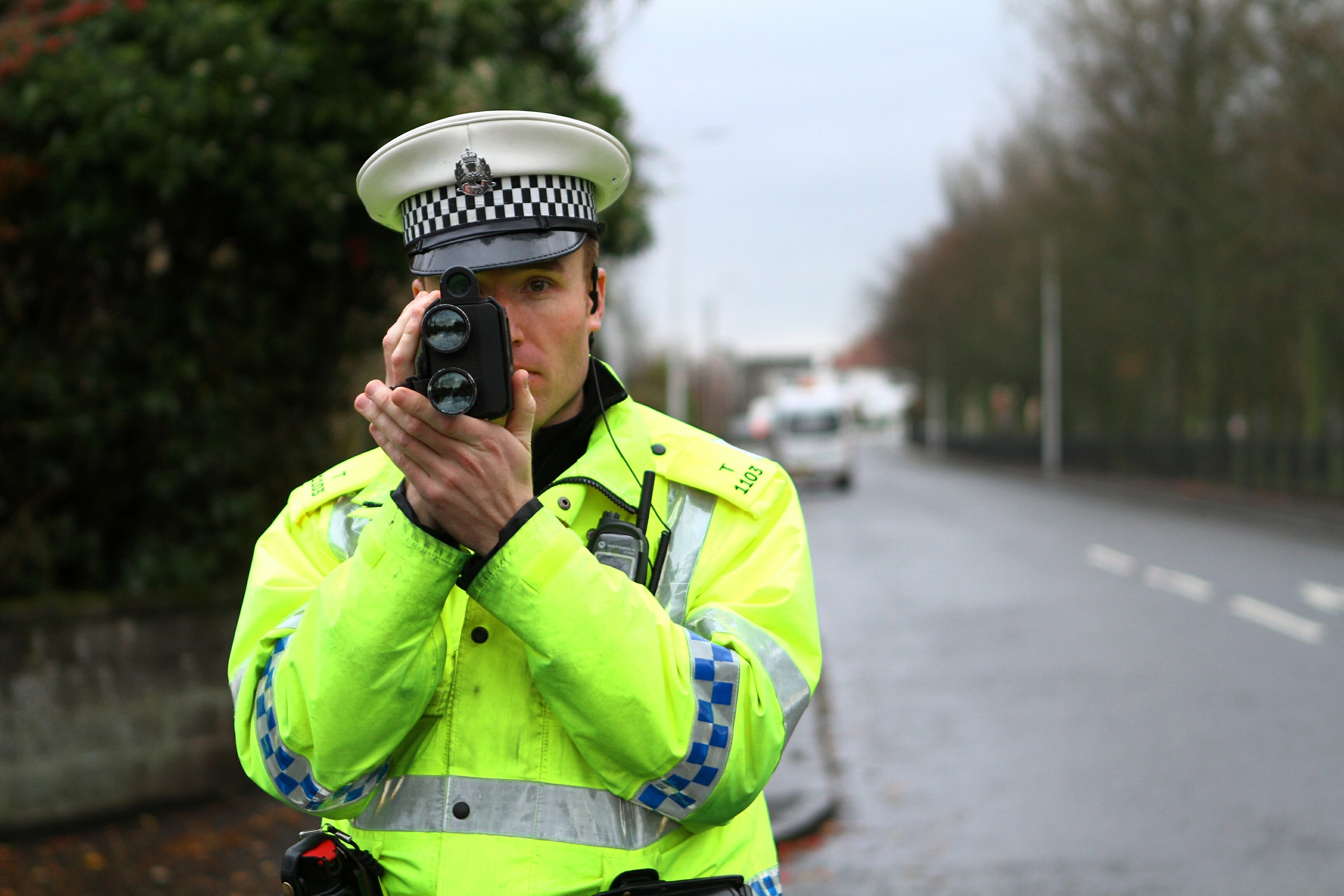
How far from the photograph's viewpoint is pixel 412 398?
1499mm

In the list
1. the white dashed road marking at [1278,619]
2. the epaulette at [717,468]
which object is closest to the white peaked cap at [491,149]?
the epaulette at [717,468]

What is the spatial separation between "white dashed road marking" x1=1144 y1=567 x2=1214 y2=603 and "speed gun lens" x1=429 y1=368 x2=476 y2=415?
37.3 ft

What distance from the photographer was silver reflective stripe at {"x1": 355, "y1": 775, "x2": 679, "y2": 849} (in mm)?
1744

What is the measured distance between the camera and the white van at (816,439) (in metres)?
33.4

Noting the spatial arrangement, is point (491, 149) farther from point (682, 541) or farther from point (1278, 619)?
point (1278, 619)

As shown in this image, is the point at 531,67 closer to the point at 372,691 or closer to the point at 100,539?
the point at 100,539

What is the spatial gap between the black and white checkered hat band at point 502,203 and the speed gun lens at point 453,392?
41cm

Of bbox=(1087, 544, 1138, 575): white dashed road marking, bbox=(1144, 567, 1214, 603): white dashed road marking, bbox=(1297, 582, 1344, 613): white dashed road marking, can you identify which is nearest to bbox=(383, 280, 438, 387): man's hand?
bbox=(1297, 582, 1344, 613): white dashed road marking

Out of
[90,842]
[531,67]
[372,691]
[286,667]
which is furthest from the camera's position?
[531,67]

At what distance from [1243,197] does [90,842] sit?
24.4 m

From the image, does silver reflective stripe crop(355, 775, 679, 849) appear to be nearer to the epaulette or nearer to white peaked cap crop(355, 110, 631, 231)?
the epaulette

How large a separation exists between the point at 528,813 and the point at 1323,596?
463 inches

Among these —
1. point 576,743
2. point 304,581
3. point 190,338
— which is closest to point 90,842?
point 190,338

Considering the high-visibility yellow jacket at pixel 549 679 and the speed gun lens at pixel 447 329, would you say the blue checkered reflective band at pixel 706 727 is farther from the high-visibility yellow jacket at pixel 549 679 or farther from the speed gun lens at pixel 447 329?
the speed gun lens at pixel 447 329
